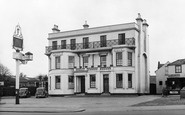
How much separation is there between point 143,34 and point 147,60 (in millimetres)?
4154

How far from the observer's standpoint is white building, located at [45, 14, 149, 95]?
40.7 meters

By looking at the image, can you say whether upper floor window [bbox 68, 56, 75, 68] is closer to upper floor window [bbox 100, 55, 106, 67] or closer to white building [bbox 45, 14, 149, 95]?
white building [bbox 45, 14, 149, 95]

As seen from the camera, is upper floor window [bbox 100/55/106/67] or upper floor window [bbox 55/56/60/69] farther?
upper floor window [bbox 55/56/60/69]

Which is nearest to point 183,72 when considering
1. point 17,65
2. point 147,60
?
point 147,60

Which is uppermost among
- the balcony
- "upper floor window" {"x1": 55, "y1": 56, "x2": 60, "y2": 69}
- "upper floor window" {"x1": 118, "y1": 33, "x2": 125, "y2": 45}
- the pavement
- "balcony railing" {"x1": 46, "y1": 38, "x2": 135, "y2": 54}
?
"upper floor window" {"x1": 118, "y1": 33, "x2": 125, "y2": 45}

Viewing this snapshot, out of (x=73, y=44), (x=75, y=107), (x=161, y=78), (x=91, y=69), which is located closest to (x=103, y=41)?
(x=91, y=69)

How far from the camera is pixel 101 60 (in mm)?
43438

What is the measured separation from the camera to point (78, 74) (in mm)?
43438

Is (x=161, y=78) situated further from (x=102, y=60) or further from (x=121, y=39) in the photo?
(x=121, y=39)

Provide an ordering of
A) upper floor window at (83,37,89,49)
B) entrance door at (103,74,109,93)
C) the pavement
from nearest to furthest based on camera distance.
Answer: the pavement, entrance door at (103,74,109,93), upper floor window at (83,37,89,49)

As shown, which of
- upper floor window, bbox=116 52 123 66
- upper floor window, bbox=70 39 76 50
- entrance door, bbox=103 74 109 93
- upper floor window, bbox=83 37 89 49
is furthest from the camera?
upper floor window, bbox=70 39 76 50

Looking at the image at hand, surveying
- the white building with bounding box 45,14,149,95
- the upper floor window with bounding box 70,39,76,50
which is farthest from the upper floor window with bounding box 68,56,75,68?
the upper floor window with bounding box 70,39,76,50

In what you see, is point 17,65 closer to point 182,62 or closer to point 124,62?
point 124,62

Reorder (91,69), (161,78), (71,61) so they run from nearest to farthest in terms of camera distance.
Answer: (91,69)
(71,61)
(161,78)
